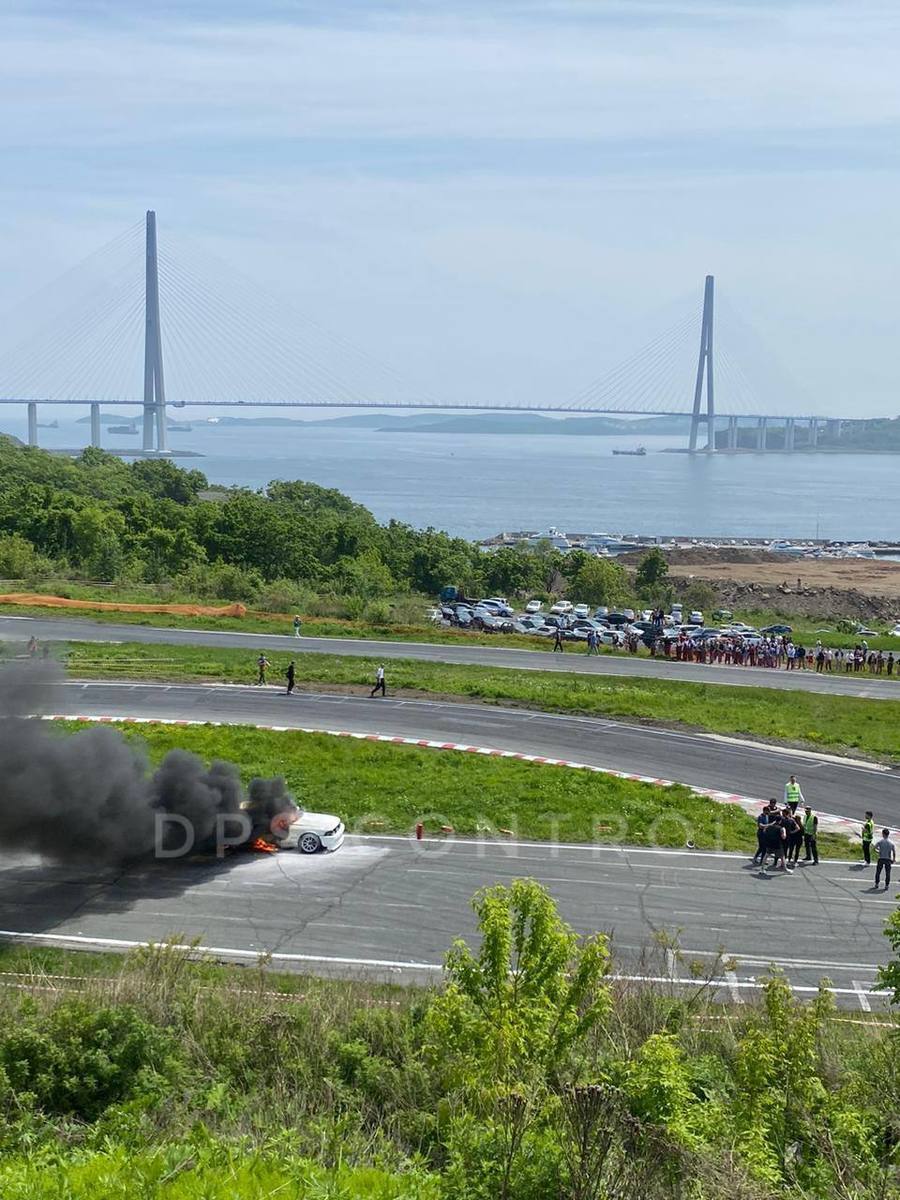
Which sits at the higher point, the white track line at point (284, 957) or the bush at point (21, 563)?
the bush at point (21, 563)

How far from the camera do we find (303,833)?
2277cm

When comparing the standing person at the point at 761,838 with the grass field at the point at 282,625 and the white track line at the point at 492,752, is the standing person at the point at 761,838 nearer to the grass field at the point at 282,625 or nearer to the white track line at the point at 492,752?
the white track line at the point at 492,752

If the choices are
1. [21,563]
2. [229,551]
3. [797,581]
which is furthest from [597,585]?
[21,563]

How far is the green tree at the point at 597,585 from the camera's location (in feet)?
239

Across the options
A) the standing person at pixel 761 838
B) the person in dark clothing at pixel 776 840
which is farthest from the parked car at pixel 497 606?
the person in dark clothing at pixel 776 840

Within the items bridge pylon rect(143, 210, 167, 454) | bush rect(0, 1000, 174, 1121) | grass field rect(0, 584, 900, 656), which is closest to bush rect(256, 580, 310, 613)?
grass field rect(0, 584, 900, 656)

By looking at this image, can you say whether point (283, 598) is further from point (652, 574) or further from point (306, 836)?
point (306, 836)

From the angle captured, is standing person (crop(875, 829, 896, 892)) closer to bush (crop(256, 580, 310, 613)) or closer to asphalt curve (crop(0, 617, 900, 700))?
asphalt curve (crop(0, 617, 900, 700))

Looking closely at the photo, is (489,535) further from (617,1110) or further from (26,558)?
(617,1110)

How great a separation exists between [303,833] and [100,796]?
12.6ft

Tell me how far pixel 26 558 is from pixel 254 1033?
50346 mm

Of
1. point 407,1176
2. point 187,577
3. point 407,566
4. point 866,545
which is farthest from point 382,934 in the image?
point 866,545

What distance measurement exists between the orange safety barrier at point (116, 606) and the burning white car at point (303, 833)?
28.7m

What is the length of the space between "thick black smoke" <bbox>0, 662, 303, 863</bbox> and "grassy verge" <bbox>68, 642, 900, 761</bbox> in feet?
50.0
